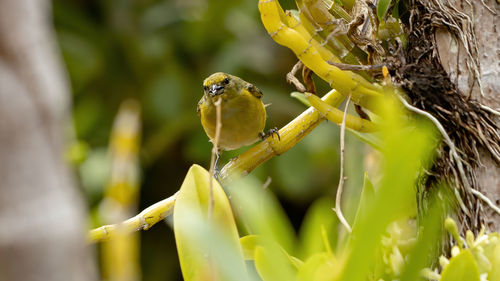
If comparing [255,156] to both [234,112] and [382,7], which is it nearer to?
[382,7]

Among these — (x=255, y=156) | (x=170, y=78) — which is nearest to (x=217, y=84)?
(x=255, y=156)

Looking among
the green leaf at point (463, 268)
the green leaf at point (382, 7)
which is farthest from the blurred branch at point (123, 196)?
the green leaf at point (382, 7)

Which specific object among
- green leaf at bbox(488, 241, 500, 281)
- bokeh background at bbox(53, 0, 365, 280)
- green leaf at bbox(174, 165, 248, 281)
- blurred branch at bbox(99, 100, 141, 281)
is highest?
blurred branch at bbox(99, 100, 141, 281)

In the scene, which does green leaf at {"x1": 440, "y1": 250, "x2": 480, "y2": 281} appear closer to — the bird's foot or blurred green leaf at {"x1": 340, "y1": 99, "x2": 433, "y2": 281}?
blurred green leaf at {"x1": 340, "y1": 99, "x2": 433, "y2": 281}

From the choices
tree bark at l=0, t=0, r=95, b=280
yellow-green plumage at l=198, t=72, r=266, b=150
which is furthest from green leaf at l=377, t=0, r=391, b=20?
yellow-green plumage at l=198, t=72, r=266, b=150

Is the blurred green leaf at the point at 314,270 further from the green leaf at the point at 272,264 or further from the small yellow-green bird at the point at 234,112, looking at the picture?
the small yellow-green bird at the point at 234,112

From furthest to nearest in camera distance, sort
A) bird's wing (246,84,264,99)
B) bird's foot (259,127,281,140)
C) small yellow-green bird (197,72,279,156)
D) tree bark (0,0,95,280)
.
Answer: bird's wing (246,84,264,99), small yellow-green bird (197,72,279,156), bird's foot (259,127,281,140), tree bark (0,0,95,280)

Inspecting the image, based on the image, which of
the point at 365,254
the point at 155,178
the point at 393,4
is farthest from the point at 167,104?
the point at 365,254
